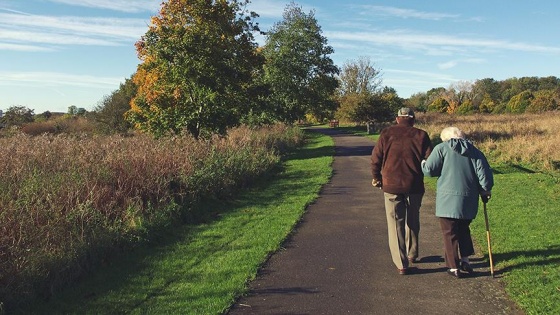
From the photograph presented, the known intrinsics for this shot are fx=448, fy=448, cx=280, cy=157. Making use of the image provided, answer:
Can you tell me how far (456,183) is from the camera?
207 inches

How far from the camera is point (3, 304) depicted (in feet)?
15.0

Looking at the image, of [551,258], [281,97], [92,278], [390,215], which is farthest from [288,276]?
[281,97]

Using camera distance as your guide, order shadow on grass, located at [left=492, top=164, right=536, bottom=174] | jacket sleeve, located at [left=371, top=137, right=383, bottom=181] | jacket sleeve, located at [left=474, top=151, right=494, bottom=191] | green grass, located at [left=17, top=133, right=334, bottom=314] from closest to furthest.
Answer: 1. green grass, located at [left=17, top=133, right=334, bottom=314]
2. jacket sleeve, located at [left=474, top=151, right=494, bottom=191]
3. jacket sleeve, located at [left=371, top=137, right=383, bottom=181]
4. shadow on grass, located at [left=492, top=164, right=536, bottom=174]

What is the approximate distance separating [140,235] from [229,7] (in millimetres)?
14959

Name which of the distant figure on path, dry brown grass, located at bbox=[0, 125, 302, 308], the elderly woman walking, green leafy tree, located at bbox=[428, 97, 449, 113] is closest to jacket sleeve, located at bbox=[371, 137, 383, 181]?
the distant figure on path

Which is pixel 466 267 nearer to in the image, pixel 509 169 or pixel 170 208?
pixel 170 208

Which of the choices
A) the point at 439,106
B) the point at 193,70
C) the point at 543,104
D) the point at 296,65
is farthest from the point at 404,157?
the point at 439,106

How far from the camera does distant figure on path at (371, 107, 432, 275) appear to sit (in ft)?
18.0

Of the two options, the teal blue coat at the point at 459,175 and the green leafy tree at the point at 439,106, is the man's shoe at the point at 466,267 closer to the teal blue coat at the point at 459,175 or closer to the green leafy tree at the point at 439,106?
the teal blue coat at the point at 459,175

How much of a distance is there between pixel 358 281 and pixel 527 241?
298cm

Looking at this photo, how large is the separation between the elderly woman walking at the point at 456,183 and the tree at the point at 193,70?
13917 mm

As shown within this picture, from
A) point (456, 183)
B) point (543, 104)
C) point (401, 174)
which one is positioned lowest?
point (456, 183)

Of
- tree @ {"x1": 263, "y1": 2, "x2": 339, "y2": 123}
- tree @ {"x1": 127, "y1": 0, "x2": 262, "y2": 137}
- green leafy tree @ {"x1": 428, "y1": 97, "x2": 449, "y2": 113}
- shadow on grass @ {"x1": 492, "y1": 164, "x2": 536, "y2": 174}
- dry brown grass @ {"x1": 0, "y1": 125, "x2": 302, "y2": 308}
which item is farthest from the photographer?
green leafy tree @ {"x1": 428, "y1": 97, "x2": 449, "y2": 113}

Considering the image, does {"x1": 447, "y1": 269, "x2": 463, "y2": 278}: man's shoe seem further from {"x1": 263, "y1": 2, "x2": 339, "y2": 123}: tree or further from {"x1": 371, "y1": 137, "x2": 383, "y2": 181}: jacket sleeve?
{"x1": 263, "y1": 2, "x2": 339, "y2": 123}: tree
